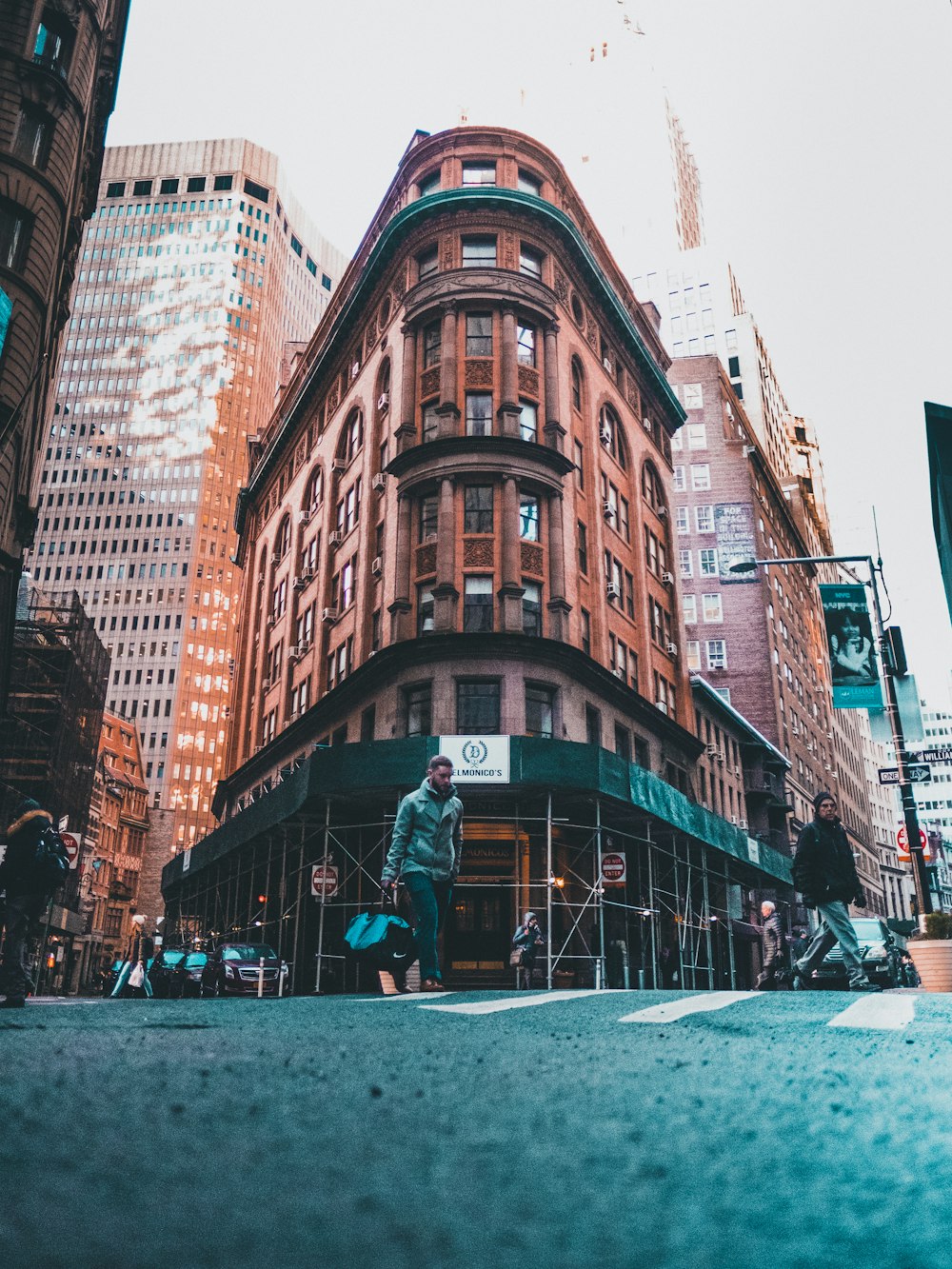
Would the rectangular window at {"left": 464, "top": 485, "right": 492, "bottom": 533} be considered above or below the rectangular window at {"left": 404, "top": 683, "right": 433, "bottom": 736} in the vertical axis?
above

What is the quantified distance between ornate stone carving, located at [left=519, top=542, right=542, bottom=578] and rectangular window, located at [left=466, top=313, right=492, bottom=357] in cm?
717

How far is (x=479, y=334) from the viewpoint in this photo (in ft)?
118

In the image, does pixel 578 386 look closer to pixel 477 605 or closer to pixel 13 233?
pixel 477 605

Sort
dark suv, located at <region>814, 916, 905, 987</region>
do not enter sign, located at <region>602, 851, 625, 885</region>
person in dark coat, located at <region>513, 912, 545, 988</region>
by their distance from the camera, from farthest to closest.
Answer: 1. do not enter sign, located at <region>602, 851, 625, 885</region>
2. person in dark coat, located at <region>513, 912, 545, 988</region>
3. dark suv, located at <region>814, 916, 905, 987</region>

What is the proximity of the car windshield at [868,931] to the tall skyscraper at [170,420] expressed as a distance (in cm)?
9375

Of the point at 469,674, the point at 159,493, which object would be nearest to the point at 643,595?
the point at 469,674

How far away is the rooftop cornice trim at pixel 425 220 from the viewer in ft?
122

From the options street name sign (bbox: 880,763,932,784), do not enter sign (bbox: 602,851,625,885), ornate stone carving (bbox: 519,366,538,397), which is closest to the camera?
street name sign (bbox: 880,763,932,784)

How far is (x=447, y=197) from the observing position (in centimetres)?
3709

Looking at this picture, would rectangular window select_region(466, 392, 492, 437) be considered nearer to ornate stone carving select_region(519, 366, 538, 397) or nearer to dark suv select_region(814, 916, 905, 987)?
ornate stone carving select_region(519, 366, 538, 397)

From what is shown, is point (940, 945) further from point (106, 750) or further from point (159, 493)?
point (159, 493)

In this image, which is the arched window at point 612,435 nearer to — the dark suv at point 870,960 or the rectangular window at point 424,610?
the rectangular window at point 424,610

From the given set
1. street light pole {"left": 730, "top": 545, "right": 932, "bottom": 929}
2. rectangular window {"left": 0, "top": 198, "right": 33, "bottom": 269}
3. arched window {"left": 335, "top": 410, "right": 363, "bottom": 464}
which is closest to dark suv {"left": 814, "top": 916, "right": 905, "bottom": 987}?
street light pole {"left": 730, "top": 545, "right": 932, "bottom": 929}

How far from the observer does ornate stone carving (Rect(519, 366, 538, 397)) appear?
3569cm
